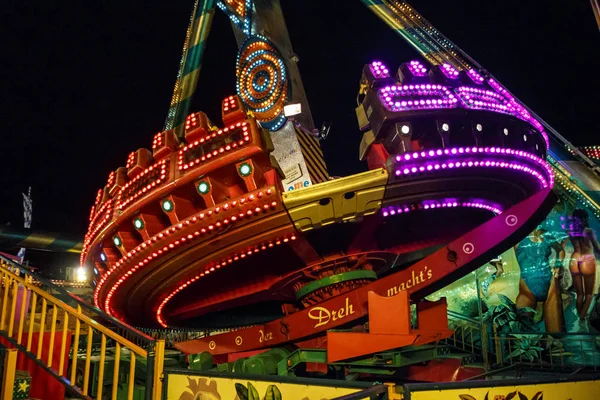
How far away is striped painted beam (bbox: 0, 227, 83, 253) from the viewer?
20156 mm

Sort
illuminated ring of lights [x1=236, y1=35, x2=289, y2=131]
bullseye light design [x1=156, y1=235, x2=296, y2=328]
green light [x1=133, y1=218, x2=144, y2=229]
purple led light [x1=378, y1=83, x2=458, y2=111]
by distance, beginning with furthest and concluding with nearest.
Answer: illuminated ring of lights [x1=236, y1=35, x2=289, y2=131] → green light [x1=133, y1=218, x2=144, y2=229] → bullseye light design [x1=156, y1=235, x2=296, y2=328] → purple led light [x1=378, y1=83, x2=458, y2=111]

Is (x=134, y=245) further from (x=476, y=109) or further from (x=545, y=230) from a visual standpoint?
(x=545, y=230)

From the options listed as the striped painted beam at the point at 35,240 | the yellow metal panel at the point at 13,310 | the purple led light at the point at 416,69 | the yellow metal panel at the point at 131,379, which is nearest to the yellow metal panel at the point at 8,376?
the yellow metal panel at the point at 13,310

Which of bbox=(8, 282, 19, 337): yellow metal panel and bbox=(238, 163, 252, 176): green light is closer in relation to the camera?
bbox=(8, 282, 19, 337): yellow metal panel

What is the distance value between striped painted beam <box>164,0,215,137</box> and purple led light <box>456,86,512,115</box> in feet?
37.0

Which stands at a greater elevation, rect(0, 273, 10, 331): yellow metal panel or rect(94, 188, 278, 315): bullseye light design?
rect(94, 188, 278, 315): bullseye light design

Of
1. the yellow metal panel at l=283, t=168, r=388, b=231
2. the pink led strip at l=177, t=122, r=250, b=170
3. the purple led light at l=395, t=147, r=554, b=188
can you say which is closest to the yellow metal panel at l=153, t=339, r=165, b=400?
the yellow metal panel at l=283, t=168, r=388, b=231

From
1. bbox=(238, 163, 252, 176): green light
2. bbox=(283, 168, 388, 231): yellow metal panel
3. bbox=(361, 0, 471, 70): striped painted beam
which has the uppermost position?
bbox=(361, 0, 471, 70): striped painted beam

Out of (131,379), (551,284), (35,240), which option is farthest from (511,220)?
(35,240)

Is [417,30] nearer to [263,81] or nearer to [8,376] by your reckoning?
[263,81]

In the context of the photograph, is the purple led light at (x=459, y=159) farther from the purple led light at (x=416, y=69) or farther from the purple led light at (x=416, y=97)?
the purple led light at (x=416, y=69)

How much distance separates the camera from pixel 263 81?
1177 centimetres

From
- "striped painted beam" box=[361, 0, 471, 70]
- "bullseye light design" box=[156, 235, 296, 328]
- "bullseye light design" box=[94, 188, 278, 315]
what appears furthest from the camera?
"striped painted beam" box=[361, 0, 471, 70]

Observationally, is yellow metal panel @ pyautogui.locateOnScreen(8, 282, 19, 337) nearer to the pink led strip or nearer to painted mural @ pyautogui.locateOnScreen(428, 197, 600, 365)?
the pink led strip
